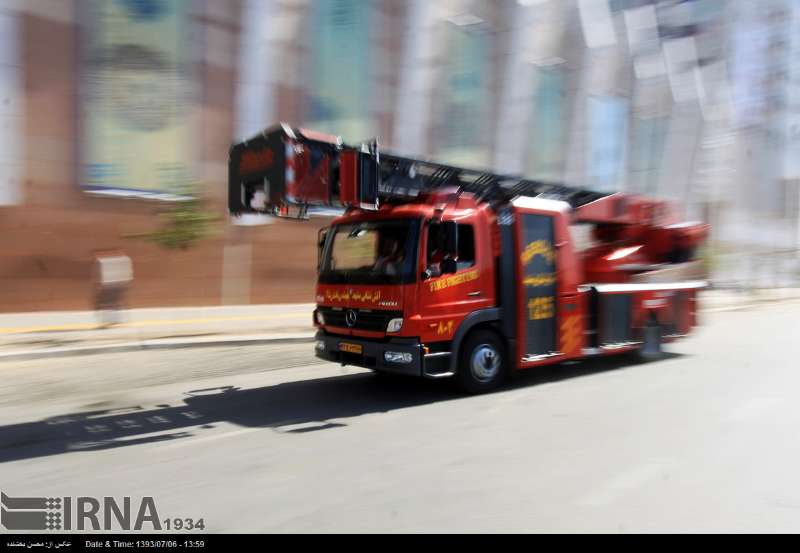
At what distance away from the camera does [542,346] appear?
8.16m

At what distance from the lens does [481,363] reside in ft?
24.5

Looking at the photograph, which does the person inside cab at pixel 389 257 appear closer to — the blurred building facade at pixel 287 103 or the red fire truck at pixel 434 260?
the red fire truck at pixel 434 260

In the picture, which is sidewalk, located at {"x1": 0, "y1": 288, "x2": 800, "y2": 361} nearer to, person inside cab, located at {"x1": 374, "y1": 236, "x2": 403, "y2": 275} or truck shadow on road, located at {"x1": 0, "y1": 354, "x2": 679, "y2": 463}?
truck shadow on road, located at {"x1": 0, "y1": 354, "x2": 679, "y2": 463}

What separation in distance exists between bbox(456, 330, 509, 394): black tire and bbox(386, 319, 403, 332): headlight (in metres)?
0.94

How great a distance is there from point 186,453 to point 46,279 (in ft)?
33.3

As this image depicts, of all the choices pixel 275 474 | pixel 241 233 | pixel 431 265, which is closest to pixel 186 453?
pixel 275 474

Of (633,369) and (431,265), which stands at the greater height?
(431,265)

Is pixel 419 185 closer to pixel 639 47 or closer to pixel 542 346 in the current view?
pixel 542 346

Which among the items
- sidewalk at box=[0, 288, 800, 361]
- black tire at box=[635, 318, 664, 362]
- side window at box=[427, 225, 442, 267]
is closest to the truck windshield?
side window at box=[427, 225, 442, 267]

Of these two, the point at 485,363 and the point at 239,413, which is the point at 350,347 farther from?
the point at 485,363

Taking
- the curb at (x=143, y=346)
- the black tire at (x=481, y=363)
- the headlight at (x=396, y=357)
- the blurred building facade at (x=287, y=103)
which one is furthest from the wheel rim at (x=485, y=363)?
the blurred building facade at (x=287, y=103)

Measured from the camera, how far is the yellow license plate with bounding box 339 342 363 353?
7.22 meters

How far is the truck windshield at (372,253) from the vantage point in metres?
7.01

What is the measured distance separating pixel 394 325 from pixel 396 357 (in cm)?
36
